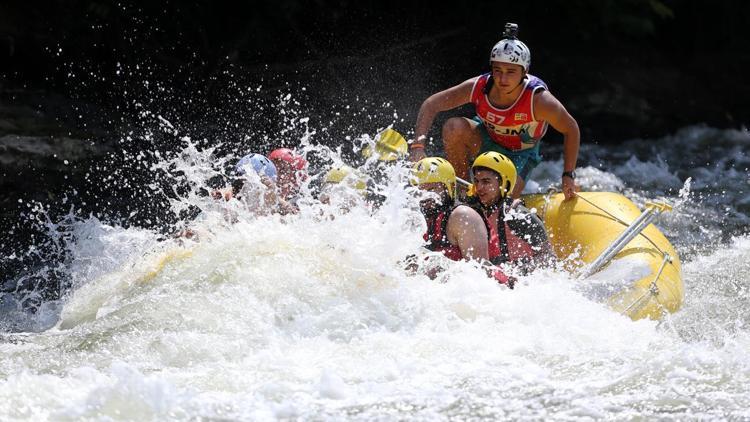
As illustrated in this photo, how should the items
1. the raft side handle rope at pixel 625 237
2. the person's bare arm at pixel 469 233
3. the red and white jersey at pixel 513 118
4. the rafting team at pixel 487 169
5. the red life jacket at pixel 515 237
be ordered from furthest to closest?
the red and white jersey at pixel 513 118, the raft side handle rope at pixel 625 237, the red life jacket at pixel 515 237, the rafting team at pixel 487 169, the person's bare arm at pixel 469 233

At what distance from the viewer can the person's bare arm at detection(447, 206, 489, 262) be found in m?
5.85

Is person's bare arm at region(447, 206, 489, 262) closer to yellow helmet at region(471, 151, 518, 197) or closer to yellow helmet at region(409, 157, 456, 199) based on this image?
yellow helmet at region(409, 157, 456, 199)

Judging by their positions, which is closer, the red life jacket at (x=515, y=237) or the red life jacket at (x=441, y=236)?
the red life jacket at (x=441, y=236)

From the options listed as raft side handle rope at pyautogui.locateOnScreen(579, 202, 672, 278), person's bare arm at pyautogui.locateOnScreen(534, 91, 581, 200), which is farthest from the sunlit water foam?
person's bare arm at pyautogui.locateOnScreen(534, 91, 581, 200)

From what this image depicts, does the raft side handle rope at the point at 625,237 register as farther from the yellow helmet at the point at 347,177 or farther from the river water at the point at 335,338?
the yellow helmet at the point at 347,177

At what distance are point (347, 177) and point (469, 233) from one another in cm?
117

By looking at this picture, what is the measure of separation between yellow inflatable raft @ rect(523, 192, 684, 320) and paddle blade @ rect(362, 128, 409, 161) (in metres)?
0.94

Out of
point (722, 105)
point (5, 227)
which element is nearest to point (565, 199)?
point (5, 227)

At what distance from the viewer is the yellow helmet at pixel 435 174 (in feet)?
19.8

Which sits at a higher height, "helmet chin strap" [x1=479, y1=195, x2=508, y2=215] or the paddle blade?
the paddle blade

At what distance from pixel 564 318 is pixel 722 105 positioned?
30.4 feet

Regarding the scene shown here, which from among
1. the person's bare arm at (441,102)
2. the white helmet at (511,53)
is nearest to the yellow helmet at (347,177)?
the person's bare arm at (441,102)

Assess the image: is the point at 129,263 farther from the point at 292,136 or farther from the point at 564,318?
the point at 292,136

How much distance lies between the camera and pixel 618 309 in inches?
243
